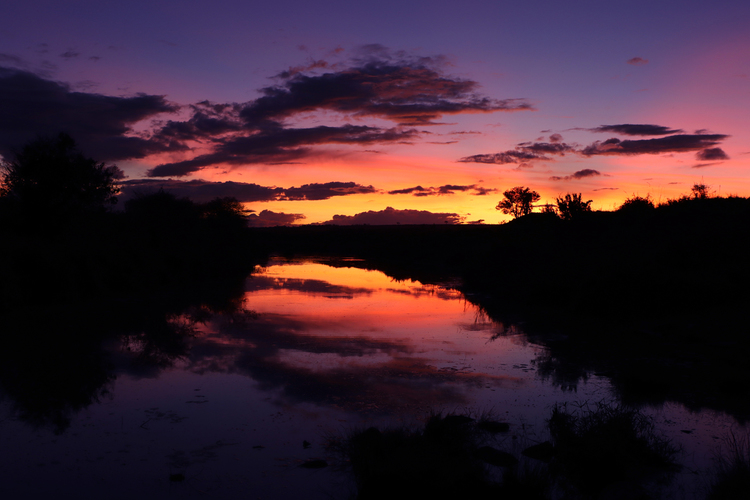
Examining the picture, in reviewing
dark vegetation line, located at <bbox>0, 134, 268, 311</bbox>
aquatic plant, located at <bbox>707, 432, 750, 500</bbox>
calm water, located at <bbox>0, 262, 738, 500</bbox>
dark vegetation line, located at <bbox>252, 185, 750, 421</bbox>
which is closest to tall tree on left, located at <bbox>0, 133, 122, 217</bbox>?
dark vegetation line, located at <bbox>0, 134, 268, 311</bbox>

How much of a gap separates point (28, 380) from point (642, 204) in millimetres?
26521

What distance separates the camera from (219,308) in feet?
59.4

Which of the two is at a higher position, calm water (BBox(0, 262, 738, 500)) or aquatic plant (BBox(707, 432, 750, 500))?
aquatic plant (BBox(707, 432, 750, 500))

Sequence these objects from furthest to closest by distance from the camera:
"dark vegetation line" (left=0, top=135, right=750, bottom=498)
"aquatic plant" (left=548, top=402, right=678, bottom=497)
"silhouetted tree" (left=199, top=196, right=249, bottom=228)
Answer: "silhouetted tree" (left=199, top=196, right=249, bottom=228), "dark vegetation line" (left=0, top=135, right=750, bottom=498), "aquatic plant" (left=548, top=402, right=678, bottom=497)

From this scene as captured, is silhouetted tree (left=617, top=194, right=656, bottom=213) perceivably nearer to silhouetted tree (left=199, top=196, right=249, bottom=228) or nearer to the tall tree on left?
the tall tree on left

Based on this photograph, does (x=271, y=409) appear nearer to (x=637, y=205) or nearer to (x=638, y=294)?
(x=638, y=294)

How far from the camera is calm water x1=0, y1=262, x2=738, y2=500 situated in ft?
17.9

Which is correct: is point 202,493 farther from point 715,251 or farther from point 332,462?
point 715,251

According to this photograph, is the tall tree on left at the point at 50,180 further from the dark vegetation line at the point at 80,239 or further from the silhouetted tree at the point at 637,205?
the silhouetted tree at the point at 637,205

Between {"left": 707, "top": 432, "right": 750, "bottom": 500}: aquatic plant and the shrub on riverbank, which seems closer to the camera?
{"left": 707, "top": 432, "right": 750, "bottom": 500}: aquatic plant

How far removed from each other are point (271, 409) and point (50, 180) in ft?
72.0

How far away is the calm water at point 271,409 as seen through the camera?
5441 millimetres

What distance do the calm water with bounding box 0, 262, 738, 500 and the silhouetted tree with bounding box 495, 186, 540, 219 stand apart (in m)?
67.7

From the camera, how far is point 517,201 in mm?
78312
